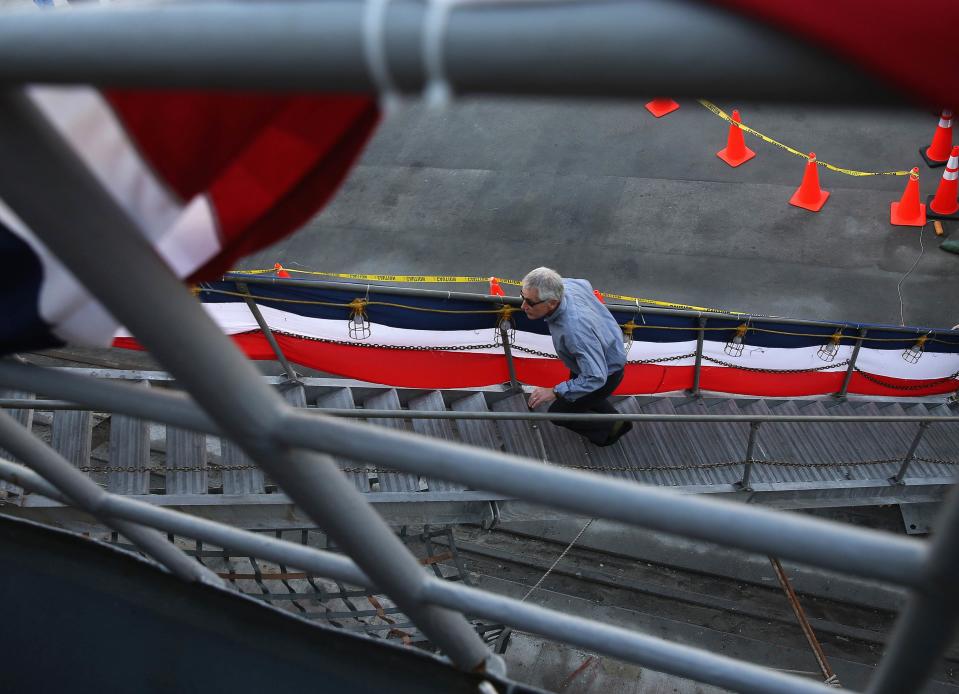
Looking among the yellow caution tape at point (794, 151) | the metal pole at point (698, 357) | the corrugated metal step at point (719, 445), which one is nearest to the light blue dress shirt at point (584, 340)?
the metal pole at point (698, 357)

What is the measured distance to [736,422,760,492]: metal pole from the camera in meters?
5.92

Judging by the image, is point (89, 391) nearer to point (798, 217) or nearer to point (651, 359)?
point (651, 359)

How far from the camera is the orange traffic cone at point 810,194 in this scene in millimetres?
11125

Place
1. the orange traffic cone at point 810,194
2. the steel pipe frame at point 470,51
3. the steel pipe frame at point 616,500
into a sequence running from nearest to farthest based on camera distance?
the steel pipe frame at point 470,51 → the steel pipe frame at point 616,500 → the orange traffic cone at point 810,194

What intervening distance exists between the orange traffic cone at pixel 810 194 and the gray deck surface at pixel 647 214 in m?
0.12

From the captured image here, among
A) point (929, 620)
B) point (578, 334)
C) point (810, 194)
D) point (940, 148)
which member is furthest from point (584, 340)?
point (940, 148)

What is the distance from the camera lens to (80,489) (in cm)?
298

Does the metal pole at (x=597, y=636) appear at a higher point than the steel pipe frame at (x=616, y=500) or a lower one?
lower

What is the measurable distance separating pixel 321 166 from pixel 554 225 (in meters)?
9.68

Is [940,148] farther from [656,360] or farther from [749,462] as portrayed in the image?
[749,462]

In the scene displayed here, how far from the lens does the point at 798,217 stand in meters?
11.2

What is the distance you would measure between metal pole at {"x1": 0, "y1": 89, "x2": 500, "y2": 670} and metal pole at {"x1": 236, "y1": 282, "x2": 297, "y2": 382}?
156 inches

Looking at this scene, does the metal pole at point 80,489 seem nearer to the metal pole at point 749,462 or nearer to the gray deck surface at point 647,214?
the metal pole at point 749,462

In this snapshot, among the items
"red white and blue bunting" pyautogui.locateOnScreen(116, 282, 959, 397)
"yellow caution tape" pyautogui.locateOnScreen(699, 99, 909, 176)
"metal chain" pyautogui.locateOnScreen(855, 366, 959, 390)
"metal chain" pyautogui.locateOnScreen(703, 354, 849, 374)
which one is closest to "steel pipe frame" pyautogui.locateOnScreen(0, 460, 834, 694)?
"red white and blue bunting" pyautogui.locateOnScreen(116, 282, 959, 397)
